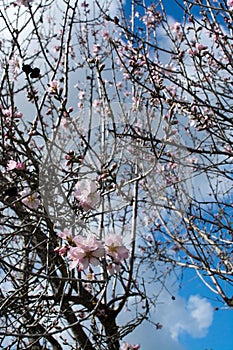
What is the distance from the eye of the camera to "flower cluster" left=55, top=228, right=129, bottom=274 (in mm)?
1661

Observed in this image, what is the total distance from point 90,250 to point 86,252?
0.02 metres

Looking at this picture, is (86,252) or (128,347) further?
(128,347)

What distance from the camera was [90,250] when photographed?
1.66m

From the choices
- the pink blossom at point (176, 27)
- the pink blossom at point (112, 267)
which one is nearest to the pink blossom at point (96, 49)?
the pink blossom at point (176, 27)

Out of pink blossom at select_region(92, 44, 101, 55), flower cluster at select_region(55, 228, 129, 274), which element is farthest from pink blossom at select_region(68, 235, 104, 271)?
pink blossom at select_region(92, 44, 101, 55)

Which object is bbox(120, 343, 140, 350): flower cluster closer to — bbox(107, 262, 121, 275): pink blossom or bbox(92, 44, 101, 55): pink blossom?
bbox(107, 262, 121, 275): pink blossom

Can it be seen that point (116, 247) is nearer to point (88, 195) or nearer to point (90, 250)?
point (90, 250)

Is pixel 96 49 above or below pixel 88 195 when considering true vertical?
above

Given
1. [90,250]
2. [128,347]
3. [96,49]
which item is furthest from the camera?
[96,49]

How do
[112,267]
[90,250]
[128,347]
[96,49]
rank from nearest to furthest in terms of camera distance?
1. [90,250]
2. [112,267]
3. [128,347]
4. [96,49]

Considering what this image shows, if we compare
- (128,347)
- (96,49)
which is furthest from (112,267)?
(96,49)

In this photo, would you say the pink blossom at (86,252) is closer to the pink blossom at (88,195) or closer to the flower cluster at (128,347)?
the pink blossom at (88,195)

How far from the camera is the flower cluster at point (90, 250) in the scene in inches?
65.4

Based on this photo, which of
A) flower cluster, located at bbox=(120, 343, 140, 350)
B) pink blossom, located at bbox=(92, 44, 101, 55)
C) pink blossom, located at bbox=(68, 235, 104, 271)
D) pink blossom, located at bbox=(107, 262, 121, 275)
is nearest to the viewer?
pink blossom, located at bbox=(68, 235, 104, 271)
